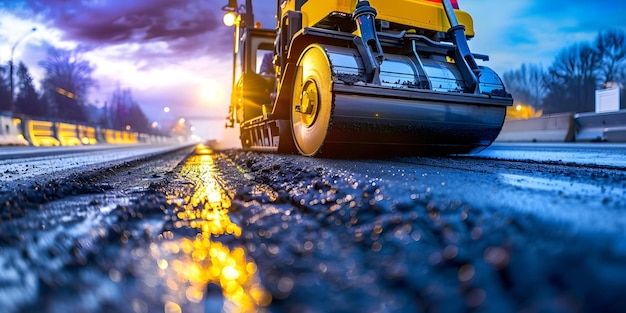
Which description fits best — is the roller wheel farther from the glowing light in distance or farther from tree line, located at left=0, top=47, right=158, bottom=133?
tree line, located at left=0, top=47, right=158, bottom=133

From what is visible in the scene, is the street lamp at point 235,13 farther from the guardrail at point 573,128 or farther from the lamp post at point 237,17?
the guardrail at point 573,128

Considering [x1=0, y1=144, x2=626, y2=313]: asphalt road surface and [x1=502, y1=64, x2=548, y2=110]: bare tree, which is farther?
[x1=502, y1=64, x2=548, y2=110]: bare tree

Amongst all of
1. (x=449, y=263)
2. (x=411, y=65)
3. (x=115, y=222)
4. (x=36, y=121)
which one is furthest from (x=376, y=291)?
(x=36, y=121)

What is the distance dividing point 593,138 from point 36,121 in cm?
2291

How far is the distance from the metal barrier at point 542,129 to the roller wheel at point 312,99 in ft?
35.9

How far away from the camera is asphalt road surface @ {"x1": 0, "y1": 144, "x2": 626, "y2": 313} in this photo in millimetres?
757

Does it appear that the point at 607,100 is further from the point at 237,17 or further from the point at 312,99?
the point at 312,99

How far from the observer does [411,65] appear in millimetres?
3891

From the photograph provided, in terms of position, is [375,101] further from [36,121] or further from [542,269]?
[36,121]

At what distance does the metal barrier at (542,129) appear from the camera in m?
12.0

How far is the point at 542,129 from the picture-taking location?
43.9 ft

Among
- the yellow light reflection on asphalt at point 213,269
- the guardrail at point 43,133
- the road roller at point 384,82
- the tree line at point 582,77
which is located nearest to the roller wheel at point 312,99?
the road roller at point 384,82

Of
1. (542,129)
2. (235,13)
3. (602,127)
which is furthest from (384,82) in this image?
(542,129)

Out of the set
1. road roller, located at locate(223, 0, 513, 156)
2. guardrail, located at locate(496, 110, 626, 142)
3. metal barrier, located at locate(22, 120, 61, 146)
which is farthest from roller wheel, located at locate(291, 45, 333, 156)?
metal barrier, located at locate(22, 120, 61, 146)
